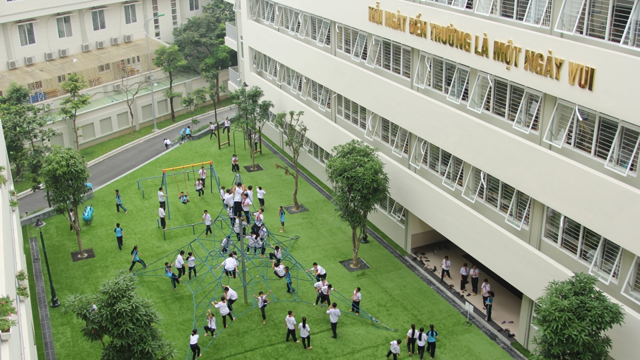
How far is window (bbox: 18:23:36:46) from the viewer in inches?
2051

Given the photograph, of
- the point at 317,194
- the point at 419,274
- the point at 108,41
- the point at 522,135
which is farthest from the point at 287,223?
the point at 108,41

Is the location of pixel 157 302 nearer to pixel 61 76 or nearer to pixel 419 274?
pixel 419 274

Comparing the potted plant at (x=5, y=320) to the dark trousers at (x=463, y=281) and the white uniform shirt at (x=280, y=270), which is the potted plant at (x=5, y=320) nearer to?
the white uniform shirt at (x=280, y=270)

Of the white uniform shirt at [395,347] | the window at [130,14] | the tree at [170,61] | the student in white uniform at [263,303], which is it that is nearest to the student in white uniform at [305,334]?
the student in white uniform at [263,303]

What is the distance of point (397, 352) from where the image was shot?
22.8 meters

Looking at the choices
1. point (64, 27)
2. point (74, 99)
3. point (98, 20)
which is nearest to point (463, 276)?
point (74, 99)

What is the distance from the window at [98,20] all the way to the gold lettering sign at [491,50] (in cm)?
3484

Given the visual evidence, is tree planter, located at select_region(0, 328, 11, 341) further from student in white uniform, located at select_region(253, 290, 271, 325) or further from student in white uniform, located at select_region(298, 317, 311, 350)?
student in white uniform, located at select_region(253, 290, 271, 325)

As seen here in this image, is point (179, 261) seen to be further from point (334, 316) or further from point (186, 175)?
point (186, 175)

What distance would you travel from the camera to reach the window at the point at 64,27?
2149 inches

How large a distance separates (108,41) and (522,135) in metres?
44.5

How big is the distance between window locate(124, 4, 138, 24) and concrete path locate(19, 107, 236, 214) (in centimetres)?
1185

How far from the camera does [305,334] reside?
2362 cm

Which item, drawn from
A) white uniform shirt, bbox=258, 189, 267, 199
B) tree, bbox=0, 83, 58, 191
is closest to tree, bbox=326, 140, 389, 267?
white uniform shirt, bbox=258, 189, 267, 199
